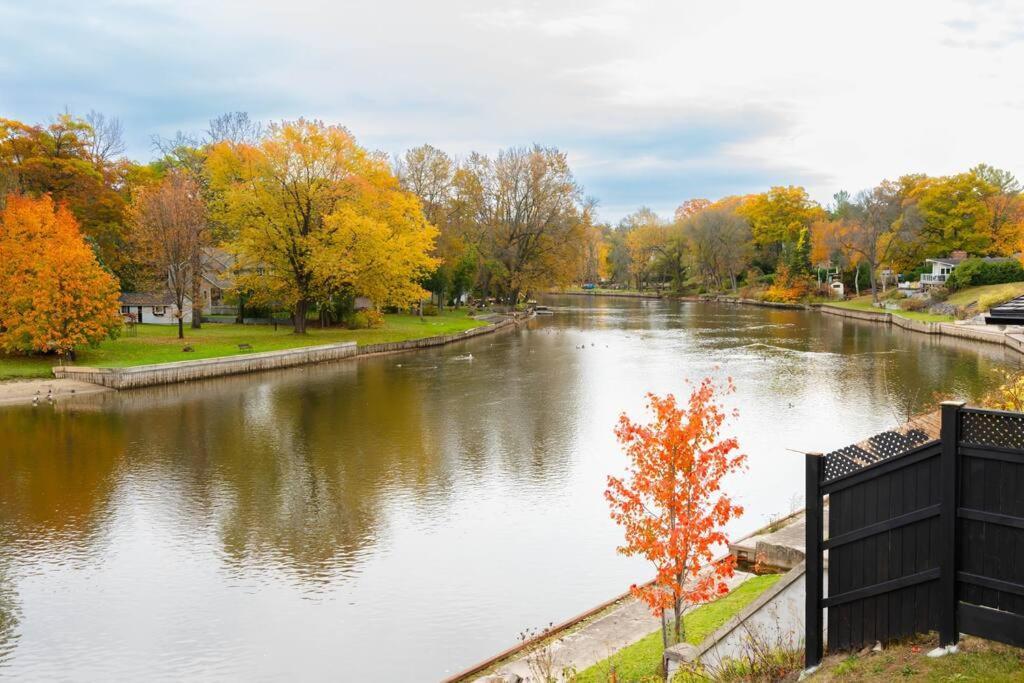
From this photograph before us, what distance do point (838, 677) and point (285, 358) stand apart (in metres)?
41.9

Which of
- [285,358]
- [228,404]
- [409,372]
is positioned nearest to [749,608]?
[228,404]

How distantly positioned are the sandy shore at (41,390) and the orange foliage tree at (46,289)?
268 cm

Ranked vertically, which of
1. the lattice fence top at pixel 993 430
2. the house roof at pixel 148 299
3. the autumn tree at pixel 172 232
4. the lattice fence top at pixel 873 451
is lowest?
the lattice fence top at pixel 873 451

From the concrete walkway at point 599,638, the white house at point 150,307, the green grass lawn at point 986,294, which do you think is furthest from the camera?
the green grass lawn at point 986,294

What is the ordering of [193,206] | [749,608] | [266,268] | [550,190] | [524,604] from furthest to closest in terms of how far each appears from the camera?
[550,190]
[266,268]
[193,206]
[524,604]
[749,608]

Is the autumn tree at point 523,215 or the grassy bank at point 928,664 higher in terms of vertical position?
the autumn tree at point 523,215

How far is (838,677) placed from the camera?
721cm

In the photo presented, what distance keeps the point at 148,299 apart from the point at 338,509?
48.0 meters

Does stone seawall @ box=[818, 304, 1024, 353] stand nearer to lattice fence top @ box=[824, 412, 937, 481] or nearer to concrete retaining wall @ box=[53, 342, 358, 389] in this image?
concrete retaining wall @ box=[53, 342, 358, 389]

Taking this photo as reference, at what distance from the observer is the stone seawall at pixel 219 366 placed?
3734 centimetres

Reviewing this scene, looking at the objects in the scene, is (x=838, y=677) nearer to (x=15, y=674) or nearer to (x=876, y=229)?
(x=15, y=674)

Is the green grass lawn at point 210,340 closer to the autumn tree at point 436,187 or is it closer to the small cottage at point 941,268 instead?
the autumn tree at point 436,187

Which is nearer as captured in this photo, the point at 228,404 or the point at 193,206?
the point at 228,404

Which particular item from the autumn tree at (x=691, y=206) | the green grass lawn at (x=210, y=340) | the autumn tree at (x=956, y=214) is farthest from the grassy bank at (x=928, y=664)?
the autumn tree at (x=691, y=206)
